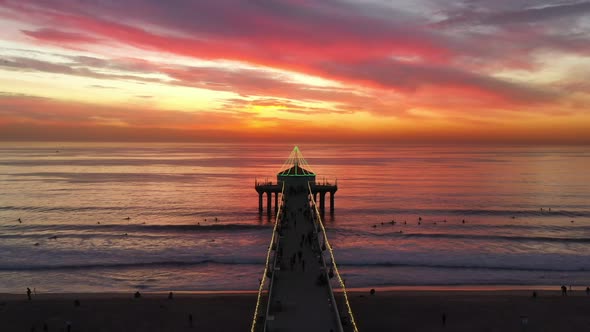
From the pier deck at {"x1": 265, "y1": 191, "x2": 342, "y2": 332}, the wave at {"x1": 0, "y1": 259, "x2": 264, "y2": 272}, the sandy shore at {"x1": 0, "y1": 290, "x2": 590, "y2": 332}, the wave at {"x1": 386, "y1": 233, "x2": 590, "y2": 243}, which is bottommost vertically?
the sandy shore at {"x1": 0, "y1": 290, "x2": 590, "y2": 332}

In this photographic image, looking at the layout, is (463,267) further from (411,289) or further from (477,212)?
(477,212)

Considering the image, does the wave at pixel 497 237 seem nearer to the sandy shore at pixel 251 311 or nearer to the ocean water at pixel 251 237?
the ocean water at pixel 251 237

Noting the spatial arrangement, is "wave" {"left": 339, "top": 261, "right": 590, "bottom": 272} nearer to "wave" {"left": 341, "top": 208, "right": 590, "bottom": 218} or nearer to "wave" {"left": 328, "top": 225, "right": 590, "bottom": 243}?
"wave" {"left": 328, "top": 225, "right": 590, "bottom": 243}

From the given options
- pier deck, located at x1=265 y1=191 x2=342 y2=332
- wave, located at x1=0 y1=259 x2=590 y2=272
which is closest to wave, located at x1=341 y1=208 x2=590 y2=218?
wave, located at x1=0 y1=259 x2=590 y2=272

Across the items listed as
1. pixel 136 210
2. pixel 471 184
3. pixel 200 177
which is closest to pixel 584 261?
pixel 136 210

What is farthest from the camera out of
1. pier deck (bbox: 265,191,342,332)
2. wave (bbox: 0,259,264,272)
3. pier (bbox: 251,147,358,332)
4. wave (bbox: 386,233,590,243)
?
wave (bbox: 386,233,590,243)

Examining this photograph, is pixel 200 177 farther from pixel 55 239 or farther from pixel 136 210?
pixel 55 239
